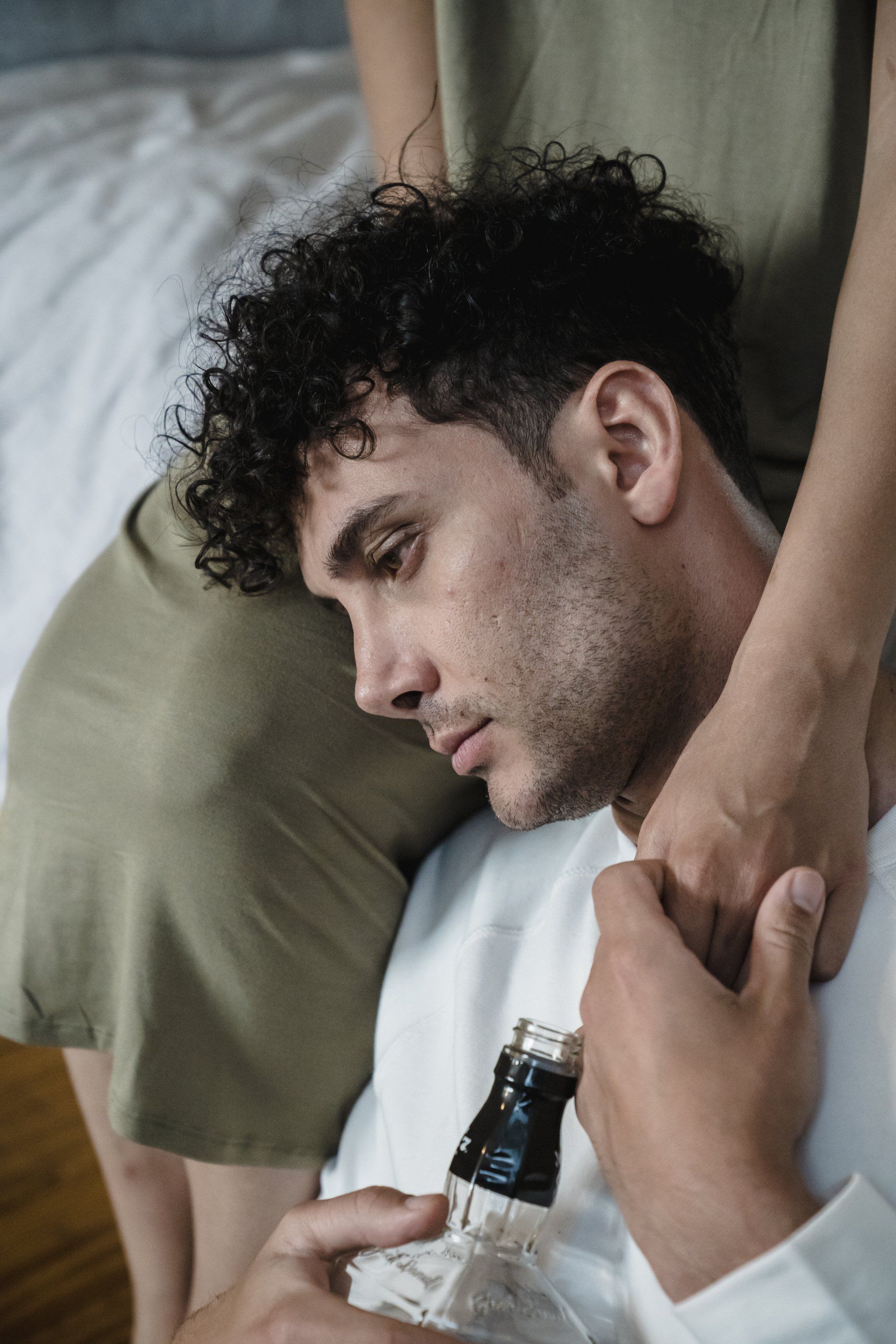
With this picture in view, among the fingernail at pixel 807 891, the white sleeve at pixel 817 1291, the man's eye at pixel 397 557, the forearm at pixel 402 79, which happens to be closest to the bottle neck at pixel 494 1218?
the white sleeve at pixel 817 1291

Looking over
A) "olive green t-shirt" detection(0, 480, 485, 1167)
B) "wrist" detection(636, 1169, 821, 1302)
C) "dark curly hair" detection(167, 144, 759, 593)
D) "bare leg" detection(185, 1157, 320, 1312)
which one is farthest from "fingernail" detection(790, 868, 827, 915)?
"bare leg" detection(185, 1157, 320, 1312)

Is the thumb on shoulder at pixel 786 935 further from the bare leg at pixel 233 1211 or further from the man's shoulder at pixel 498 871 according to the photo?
the bare leg at pixel 233 1211

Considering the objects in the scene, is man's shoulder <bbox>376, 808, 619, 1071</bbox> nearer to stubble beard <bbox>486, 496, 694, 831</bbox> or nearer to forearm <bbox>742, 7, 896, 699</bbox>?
stubble beard <bbox>486, 496, 694, 831</bbox>

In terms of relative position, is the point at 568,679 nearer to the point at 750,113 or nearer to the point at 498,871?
the point at 498,871

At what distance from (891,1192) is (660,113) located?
3.21 feet

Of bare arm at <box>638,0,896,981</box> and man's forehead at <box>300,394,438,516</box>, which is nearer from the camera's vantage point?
bare arm at <box>638,0,896,981</box>

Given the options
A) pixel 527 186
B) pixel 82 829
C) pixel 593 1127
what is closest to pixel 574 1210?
pixel 593 1127

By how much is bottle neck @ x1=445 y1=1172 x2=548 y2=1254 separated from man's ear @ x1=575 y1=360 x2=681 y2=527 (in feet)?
1.59

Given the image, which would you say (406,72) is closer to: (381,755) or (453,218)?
(453,218)

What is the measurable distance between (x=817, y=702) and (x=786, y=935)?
162 mm

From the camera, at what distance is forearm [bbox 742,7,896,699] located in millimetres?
688

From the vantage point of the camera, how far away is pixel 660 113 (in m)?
1.05

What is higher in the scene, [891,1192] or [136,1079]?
[891,1192]

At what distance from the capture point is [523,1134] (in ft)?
1.70
